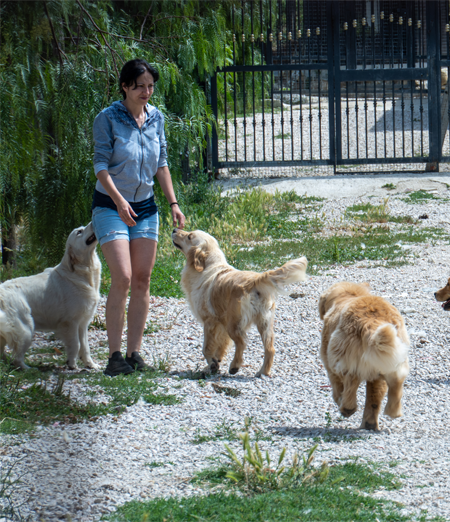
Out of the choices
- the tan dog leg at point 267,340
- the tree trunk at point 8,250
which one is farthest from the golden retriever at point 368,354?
the tree trunk at point 8,250

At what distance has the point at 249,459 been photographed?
300 cm

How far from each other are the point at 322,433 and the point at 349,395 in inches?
10.8

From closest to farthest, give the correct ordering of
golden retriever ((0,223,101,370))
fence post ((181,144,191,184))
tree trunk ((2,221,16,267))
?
golden retriever ((0,223,101,370))
tree trunk ((2,221,16,267))
fence post ((181,144,191,184))

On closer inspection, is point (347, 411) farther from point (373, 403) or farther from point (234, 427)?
point (234, 427)

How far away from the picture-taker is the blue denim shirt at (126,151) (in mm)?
4633

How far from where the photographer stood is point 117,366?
4.75 m

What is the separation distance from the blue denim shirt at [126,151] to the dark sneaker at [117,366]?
112cm

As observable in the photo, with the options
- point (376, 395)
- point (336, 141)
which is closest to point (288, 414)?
point (376, 395)

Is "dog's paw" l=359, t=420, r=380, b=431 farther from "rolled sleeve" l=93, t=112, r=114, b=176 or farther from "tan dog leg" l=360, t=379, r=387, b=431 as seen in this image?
"rolled sleeve" l=93, t=112, r=114, b=176

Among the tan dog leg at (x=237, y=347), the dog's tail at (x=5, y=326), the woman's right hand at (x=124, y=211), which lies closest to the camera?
the woman's right hand at (x=124, y=211)

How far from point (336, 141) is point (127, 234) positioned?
9034mm

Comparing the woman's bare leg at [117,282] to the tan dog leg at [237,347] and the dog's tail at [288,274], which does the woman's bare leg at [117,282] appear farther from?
the dog's tail at [288,274]

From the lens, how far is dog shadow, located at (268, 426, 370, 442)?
3.75 meters

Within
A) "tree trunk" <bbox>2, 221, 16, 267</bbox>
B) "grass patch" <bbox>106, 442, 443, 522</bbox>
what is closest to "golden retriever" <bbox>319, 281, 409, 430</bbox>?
"grass patch" <bbox>106, 442, 443, 522</bbox>
